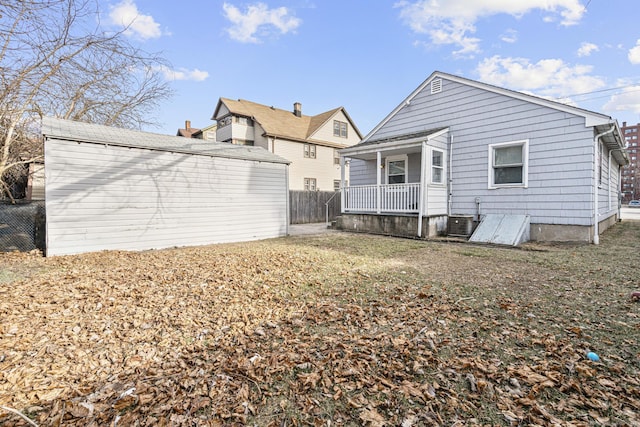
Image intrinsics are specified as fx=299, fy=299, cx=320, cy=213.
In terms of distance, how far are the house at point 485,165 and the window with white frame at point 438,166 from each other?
3cm

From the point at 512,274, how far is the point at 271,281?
4203 mm

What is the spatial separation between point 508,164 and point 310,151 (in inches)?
605

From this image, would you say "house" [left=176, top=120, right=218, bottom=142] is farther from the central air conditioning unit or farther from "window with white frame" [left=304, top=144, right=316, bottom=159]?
the central air conditioning unit

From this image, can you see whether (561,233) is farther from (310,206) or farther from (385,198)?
(310,206)

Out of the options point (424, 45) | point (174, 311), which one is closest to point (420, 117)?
point (424, 45)

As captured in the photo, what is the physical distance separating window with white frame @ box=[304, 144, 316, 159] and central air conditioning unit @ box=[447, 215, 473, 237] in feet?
46.7

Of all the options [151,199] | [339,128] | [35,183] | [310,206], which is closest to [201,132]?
[339,128]

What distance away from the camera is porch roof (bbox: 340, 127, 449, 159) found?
9.73m

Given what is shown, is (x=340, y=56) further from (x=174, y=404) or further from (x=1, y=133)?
(x=174, y=404)

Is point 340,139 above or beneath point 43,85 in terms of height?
above

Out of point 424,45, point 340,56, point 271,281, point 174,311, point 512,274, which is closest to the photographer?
point 174,311

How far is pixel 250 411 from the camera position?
2004 millimetres

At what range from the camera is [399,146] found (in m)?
10.1

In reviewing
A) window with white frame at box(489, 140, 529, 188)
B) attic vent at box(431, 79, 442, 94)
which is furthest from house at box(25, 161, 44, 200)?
window with white frame at box(489, 140, 529, 188)
